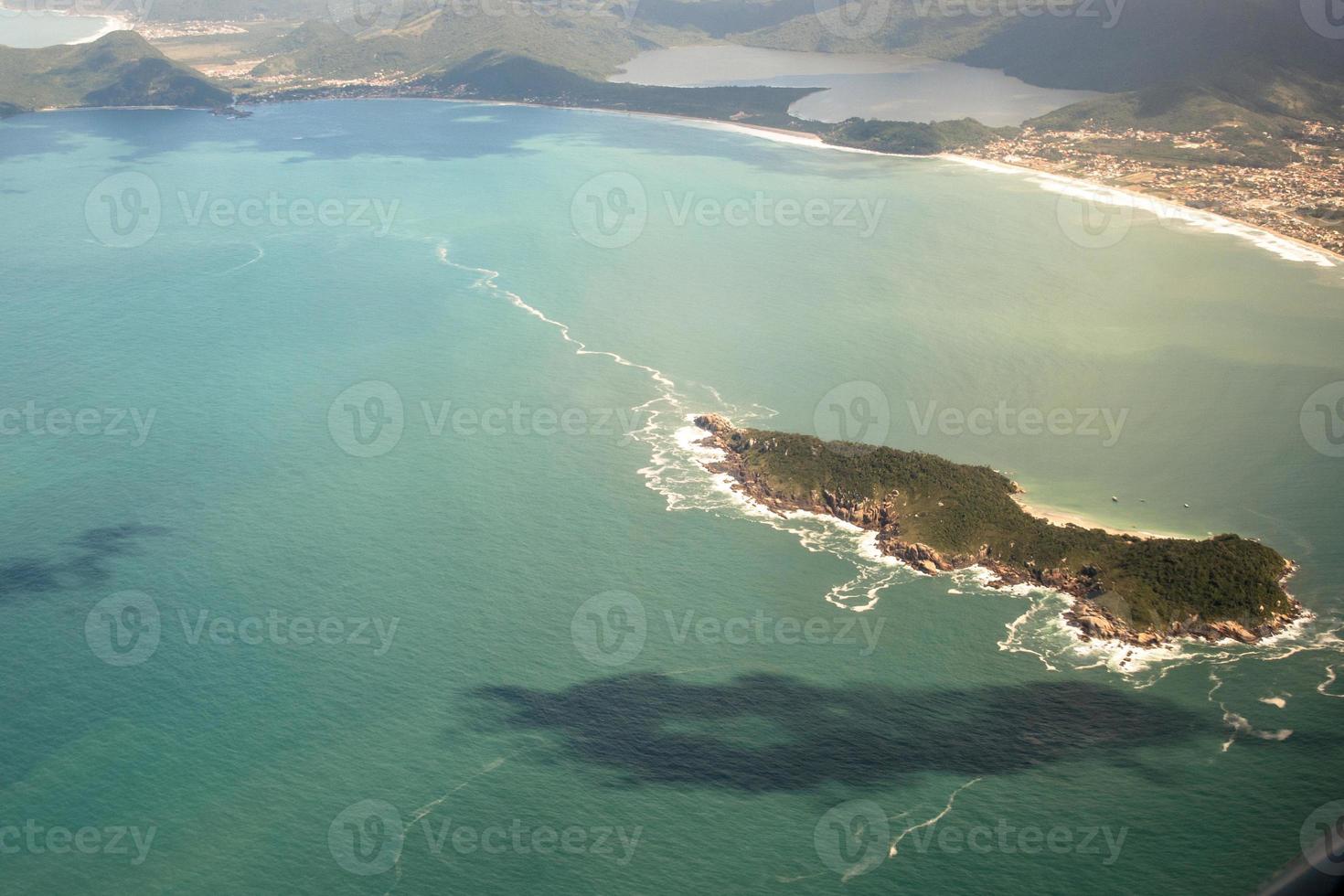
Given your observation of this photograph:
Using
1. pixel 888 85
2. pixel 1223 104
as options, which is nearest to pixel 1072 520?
pixel 1223 104

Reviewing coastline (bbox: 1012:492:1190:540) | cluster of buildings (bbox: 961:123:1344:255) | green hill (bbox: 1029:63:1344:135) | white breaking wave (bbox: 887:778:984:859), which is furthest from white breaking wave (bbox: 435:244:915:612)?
green hill (bbox: 1029:63:1344:135)

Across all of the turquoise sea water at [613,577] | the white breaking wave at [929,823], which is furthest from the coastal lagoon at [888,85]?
the white breaking wave at [929,823]

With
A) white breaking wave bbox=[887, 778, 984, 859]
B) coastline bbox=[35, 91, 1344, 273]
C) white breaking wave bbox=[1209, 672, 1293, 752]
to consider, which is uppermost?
coastline bbox=[35, 91, 1344, 273]

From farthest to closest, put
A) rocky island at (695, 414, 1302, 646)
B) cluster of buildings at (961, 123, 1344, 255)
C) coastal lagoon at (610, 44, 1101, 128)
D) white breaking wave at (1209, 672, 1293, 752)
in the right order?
coastal lagoon at (610, 44, 1101, 128), cluster of buildings at (961, 123, 1344, 255), rocky island at (695, 414, 1302, 646), white breaking wave at (1209, 672, 1293, 752)

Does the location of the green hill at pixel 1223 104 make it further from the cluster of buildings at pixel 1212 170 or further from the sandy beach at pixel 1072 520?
the sandy beach at pixel 1072 520

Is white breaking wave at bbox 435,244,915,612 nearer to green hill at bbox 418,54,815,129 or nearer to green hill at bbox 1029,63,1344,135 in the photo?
green hill at bbox 418,54,815,129

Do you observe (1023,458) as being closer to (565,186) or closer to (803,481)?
(803,481)
